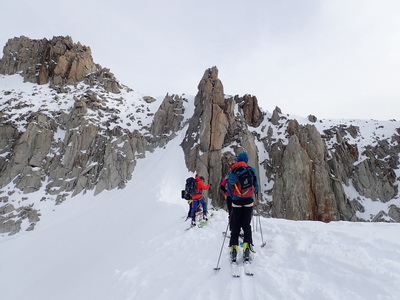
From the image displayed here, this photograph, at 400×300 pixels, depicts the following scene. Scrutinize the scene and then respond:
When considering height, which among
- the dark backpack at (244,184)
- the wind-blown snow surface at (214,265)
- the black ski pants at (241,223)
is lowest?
the wind-blown snow surface at (214,265)

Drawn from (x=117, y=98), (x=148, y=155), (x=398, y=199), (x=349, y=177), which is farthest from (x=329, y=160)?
(x=117, y=98)

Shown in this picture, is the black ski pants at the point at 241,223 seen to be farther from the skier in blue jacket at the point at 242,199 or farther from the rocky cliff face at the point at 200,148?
the rocky cliff face at the point at 200,148

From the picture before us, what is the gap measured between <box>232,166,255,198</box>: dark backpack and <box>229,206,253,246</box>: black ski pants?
397 millimetres

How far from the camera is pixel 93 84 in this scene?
54.3m

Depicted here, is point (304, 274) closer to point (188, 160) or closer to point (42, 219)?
point (188, 160)

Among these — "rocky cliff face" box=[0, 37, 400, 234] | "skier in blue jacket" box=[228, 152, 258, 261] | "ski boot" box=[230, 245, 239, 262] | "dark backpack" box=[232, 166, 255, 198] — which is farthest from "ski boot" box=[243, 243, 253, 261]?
"rocky cliff face" box=[0, 37, 400, 234]

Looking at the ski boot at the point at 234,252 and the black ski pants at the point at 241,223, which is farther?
the black ski pants at the point at 241,223

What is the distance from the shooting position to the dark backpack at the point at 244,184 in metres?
6.26

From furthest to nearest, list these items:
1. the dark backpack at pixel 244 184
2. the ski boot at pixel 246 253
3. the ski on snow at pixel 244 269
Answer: the dark backpack at pixel 244 184 → the ski boot at pixel 246 253 → the ski on snow at pixel 244 269

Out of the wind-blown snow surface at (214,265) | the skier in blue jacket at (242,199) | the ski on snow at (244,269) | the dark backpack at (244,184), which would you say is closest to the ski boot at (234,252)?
the skier in blue jacket at (242,199)

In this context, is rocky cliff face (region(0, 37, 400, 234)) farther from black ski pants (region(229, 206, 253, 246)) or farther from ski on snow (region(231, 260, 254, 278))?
ski on snow (region(231, 260, 254, 278))

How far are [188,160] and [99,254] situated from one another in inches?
849

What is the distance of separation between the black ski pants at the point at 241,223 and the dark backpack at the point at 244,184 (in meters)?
0.40

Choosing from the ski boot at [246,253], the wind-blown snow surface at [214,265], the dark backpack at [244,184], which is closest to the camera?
the wind-blown snow surface at [214,265]
